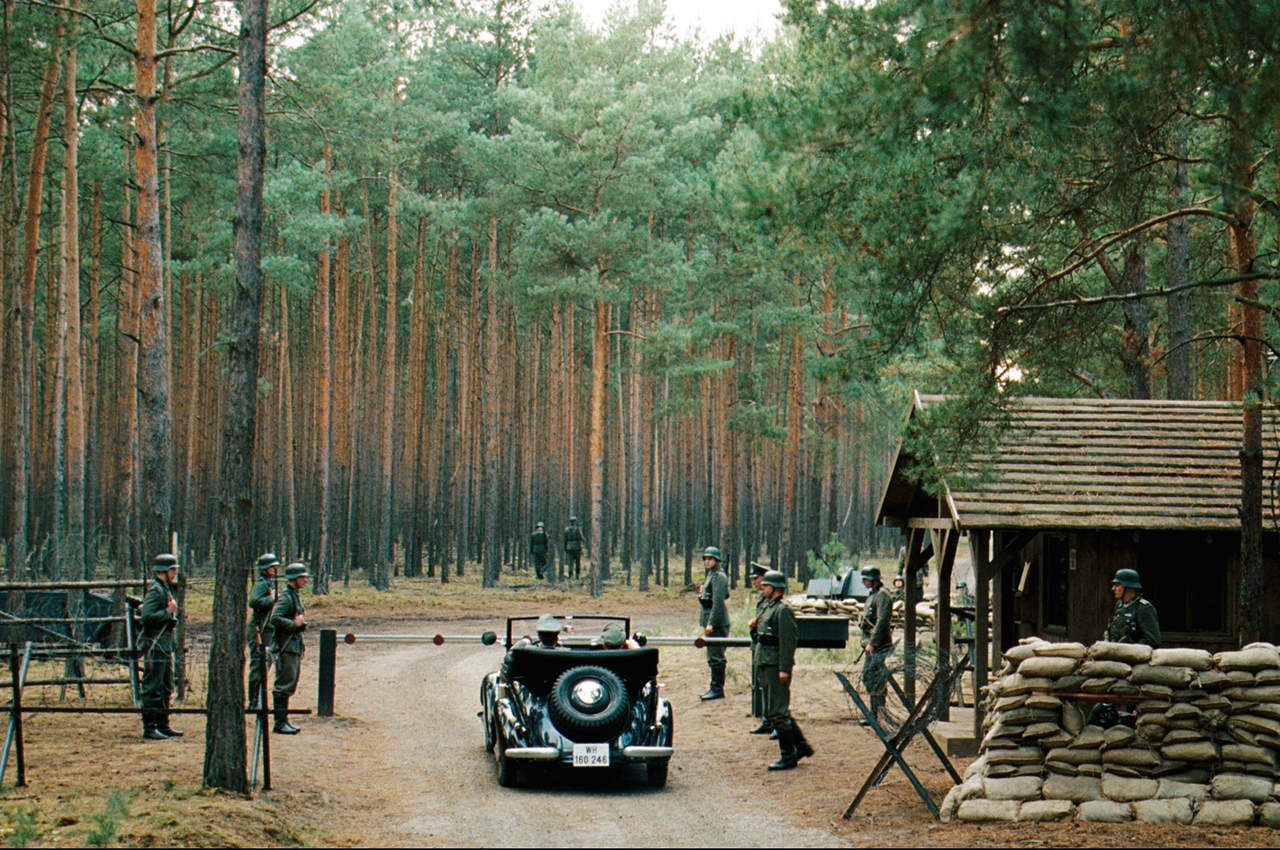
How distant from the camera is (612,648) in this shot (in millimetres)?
12422

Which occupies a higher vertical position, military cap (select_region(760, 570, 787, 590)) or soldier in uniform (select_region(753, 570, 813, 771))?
military cap (select_region(760, 570, 787, 590))

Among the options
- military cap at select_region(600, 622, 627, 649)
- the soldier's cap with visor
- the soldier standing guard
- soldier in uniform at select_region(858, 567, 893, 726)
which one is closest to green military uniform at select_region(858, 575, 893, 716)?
soldier in uniform at select_region(858, 567, 893, 726)

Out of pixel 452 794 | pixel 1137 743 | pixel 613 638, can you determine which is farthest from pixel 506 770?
pixel 1137 743

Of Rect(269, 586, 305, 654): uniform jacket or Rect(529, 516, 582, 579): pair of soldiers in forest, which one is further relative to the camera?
Rect(529, 516, 582, 579): pair of soldiers in forest

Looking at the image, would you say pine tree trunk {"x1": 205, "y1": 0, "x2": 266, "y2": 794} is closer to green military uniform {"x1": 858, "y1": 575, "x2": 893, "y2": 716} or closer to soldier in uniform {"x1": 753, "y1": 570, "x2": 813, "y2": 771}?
soldier in uniform {"x1": 753, "y1": 570, "x2": 813, "y2": 771}

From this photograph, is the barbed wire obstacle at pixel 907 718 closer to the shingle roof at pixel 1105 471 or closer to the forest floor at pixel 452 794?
the forest floor at pixel 452 794

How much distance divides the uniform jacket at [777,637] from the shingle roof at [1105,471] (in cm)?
221

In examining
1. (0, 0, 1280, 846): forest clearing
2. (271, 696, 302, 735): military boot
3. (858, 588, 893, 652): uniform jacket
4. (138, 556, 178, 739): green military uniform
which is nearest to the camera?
(0, 0, 1280, 846): forest clearing

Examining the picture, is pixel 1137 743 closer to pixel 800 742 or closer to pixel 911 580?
pixel 800 742

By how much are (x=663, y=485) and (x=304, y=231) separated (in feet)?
82.5

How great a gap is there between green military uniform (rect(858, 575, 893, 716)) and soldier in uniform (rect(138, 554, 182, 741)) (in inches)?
283

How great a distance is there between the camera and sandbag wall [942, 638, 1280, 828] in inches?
419

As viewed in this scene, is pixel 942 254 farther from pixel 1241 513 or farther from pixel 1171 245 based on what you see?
pixel 1171 245

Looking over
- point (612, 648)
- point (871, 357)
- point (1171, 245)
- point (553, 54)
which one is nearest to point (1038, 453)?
point (871, 357)
